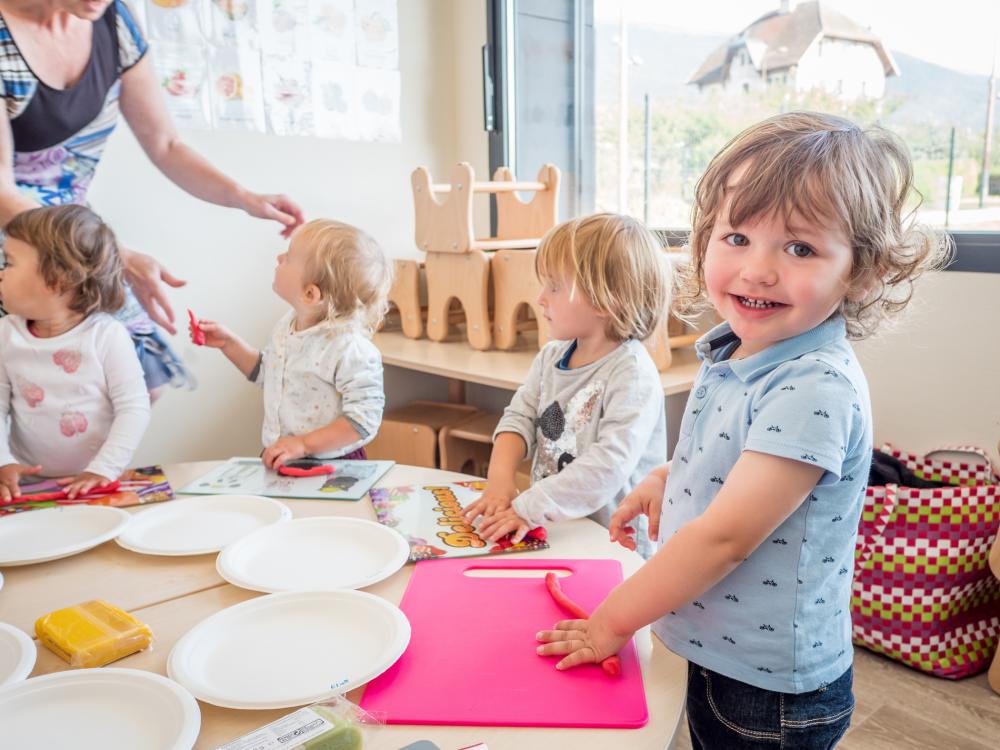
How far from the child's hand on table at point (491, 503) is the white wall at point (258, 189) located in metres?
1.36

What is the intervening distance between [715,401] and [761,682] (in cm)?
27

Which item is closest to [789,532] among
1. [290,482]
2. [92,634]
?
[92,634]

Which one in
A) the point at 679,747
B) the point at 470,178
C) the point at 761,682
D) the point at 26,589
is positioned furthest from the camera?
the point at 470,178

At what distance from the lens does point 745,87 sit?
229 cm

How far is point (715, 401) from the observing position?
0.82 metres

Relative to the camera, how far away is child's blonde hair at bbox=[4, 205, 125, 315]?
144 cm

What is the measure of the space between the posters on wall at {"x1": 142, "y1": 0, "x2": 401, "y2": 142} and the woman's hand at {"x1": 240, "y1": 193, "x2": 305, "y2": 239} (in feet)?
0.60

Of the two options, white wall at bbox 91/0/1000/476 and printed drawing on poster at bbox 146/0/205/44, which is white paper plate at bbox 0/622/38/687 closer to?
white wall at bbox 91/0/1000/476

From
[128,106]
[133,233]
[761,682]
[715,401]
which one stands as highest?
[128,106]

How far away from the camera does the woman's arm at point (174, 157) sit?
6.46ft

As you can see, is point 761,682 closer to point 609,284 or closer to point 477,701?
point 477,701

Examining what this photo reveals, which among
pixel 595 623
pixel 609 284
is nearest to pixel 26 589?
pixel 595 623

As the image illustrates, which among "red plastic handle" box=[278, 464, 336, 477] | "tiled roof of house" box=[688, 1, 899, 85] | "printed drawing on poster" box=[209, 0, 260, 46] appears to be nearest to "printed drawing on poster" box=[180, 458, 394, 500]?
"red plastic handle" box=[278, 464, 336, 477]

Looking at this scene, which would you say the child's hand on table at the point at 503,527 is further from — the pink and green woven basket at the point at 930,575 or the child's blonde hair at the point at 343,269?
the pink and green woven basket at the point at 930,575
